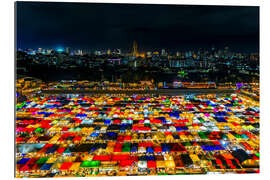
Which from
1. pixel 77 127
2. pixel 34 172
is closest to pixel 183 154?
pixel 34 172

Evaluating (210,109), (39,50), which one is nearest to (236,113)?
(210,109)

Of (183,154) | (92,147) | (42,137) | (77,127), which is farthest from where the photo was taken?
(77,127)

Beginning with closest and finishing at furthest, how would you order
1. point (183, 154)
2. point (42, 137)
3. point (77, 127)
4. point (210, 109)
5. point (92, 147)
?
point (183, 154) → point (92, 147) → point (42, 137) → point (77, 127) → point (210, 109)

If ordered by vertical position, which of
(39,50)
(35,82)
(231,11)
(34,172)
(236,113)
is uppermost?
(231,11)

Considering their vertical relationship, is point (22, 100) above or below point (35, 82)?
below
